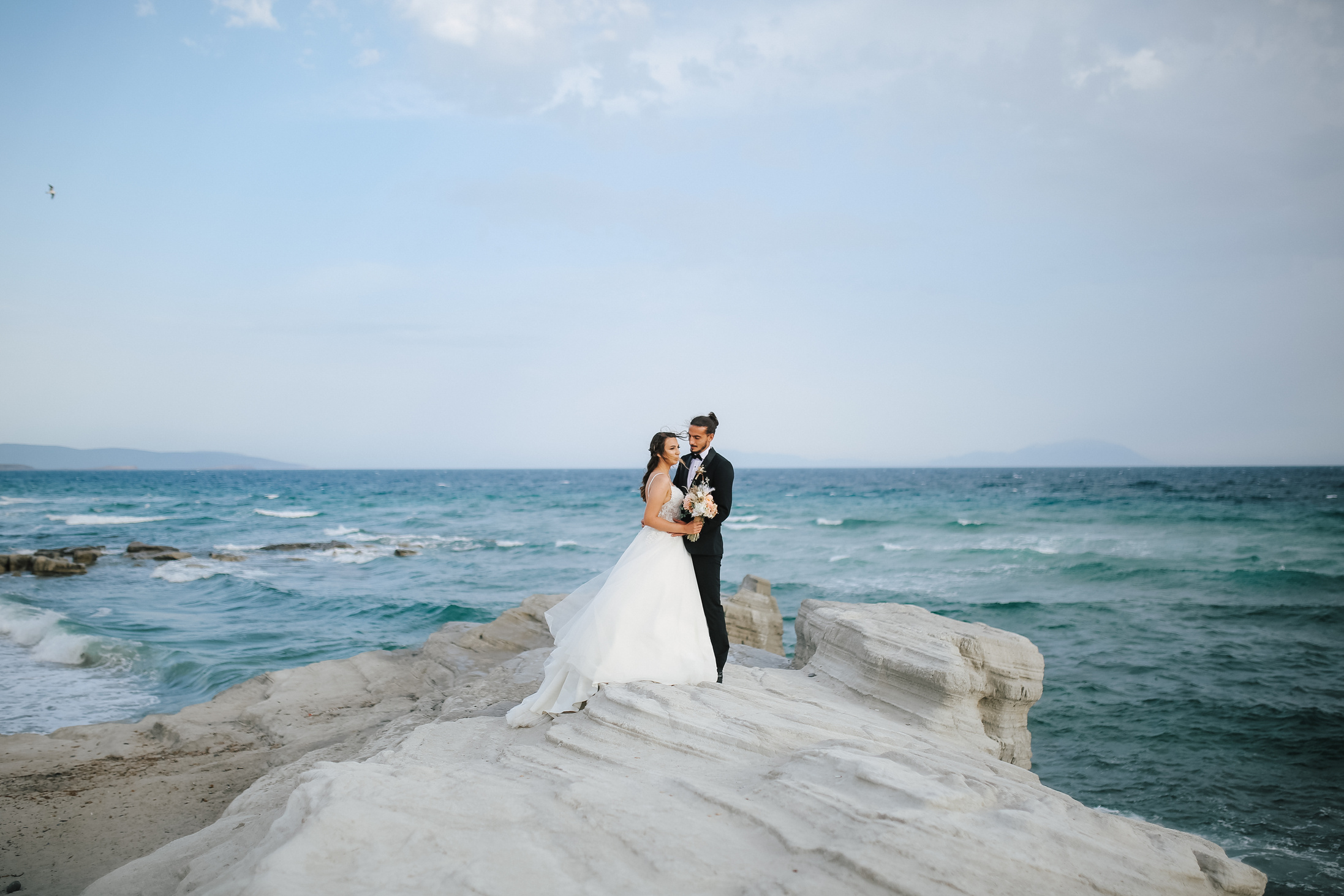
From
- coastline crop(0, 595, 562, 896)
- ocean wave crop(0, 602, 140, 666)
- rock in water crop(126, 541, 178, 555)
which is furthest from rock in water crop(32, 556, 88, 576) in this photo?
coastline crop(0, 595, 562, 896)

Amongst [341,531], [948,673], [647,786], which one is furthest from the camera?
[341,531]

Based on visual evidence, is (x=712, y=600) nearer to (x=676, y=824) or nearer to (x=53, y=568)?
(x=676, y=824)

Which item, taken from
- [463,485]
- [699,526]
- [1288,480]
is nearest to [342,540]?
[699,526]

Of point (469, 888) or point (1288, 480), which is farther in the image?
point (1288, 480)

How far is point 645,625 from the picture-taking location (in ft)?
20.2

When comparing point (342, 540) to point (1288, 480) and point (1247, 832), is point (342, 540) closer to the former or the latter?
point (1247, 832)

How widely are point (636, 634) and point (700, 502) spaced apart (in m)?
1.25

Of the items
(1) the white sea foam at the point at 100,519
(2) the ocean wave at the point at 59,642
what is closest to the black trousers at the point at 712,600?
(2) the ocean wave at the point at 59,642

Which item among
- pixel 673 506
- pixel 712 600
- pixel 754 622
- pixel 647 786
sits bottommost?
pixel 754 622

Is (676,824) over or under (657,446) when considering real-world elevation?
under

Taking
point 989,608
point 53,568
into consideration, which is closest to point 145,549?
point 53,568

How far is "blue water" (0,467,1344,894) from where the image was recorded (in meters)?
8.66

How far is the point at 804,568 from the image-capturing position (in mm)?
22734

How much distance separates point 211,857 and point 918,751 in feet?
14.3
